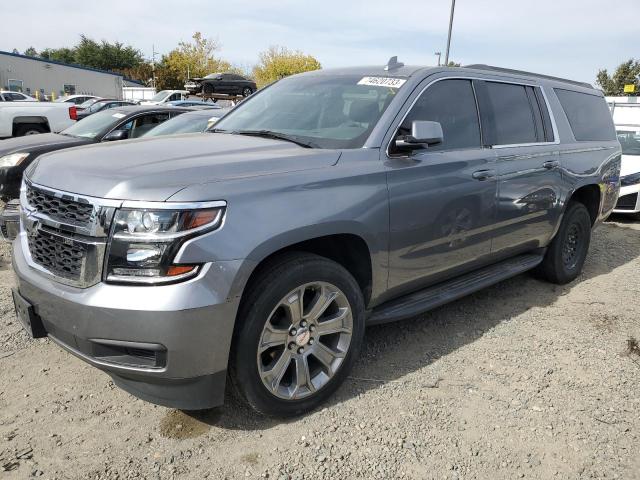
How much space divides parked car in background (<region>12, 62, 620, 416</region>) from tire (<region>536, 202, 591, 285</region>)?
2.69 ft

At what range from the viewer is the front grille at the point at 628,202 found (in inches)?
337

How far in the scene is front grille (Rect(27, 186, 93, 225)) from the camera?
2.42 m

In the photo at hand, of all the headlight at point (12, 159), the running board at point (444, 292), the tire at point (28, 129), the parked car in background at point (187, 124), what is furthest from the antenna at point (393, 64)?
the tire at point (28, 129)

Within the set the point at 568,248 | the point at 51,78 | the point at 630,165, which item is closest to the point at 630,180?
the point at 630,165


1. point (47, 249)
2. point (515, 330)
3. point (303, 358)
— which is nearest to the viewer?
point (47, 249)

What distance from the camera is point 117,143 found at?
3271 mm

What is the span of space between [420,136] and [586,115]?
10.2 ft

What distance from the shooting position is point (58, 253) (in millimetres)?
2545

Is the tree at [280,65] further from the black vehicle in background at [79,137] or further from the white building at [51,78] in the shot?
the black vehicle in background at [79,137]

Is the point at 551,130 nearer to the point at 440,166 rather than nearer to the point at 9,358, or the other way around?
the point at 440,166

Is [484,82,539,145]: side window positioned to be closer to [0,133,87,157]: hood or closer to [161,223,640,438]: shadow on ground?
[161,223,640,438]: shadow on ground

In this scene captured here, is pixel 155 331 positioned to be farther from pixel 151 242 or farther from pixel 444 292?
pixel 444 292

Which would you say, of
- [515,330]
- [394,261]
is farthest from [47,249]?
[515,330]

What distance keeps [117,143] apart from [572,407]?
3.12 m
